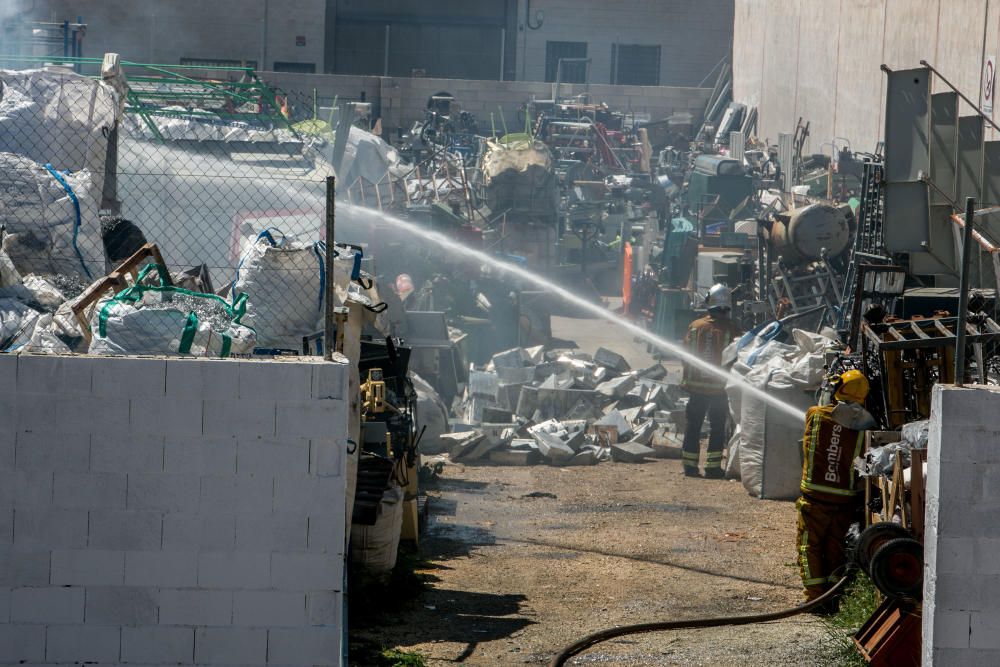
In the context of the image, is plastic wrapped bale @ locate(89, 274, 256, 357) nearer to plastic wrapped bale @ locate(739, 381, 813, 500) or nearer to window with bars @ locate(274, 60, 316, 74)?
plastic wrapped bale @ locate(739, 381, 813, 500)

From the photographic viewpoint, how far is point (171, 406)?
503 cm

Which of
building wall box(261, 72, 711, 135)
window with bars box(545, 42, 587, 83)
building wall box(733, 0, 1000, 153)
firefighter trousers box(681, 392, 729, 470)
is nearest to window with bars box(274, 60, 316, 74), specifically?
building wall box(261, 72, 711, 135)

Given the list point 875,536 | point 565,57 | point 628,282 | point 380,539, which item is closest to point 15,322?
point 380,539

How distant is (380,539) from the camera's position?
7316 mm

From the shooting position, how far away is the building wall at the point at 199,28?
3494cm

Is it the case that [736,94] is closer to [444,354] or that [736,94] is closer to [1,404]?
[444,354]

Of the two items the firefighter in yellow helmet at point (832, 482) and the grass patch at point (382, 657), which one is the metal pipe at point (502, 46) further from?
the grass patch at point (382, 657)

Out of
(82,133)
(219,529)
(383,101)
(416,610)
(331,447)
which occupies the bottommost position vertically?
(416,610)

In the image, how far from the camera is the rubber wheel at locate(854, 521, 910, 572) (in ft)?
20.4

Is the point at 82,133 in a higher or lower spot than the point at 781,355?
higher

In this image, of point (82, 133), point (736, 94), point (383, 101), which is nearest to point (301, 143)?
point (82, 133)

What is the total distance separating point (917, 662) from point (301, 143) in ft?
35.5

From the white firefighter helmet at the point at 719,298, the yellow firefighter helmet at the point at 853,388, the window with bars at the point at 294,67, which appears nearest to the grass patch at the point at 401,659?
the yellow firefighter helmet at the point at 853,388

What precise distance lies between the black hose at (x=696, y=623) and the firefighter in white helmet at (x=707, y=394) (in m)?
3.89
